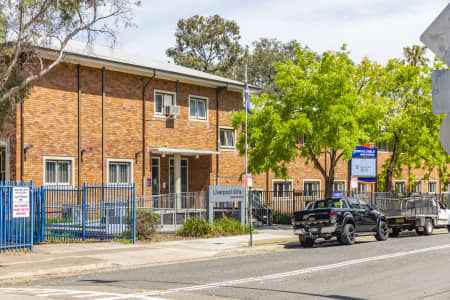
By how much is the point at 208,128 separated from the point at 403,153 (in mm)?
12823

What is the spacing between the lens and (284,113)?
27.0m

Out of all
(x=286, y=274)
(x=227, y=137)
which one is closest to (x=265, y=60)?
(x=227, y=137)

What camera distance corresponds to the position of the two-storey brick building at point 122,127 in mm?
24484

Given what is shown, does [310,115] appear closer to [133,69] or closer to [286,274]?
[133,69]

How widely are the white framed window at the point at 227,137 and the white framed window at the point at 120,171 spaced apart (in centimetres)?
643

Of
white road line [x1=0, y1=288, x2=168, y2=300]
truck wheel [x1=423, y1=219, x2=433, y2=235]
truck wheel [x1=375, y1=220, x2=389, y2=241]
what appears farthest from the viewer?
truck wheel [x1=423, y1=219, x2=433, y2=235]

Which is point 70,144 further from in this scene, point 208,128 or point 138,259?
point 138,259

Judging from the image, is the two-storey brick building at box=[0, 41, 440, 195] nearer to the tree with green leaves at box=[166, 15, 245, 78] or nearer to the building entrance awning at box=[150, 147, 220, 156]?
the building entrance awning at box=[150, 147, 220, 156]

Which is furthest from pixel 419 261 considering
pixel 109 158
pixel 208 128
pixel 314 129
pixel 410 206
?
pixel 208 128

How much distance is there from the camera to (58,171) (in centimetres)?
2523

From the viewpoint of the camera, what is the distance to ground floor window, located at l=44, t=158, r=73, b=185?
81.5 feet

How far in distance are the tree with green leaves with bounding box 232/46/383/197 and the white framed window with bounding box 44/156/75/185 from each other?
771 centimetres

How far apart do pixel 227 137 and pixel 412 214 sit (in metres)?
12.1

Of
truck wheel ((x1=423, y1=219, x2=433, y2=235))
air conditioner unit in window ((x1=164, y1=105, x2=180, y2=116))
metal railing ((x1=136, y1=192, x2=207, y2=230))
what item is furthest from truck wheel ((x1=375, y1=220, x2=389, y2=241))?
air conditioner unit in window ((x1=164, y1=105, x2=180, y2=116))
